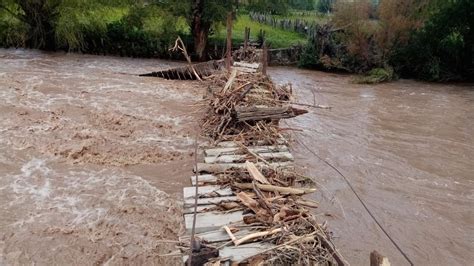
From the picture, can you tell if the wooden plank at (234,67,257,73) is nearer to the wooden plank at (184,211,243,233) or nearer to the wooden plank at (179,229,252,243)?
the wooden plank at (184,211,243,233)

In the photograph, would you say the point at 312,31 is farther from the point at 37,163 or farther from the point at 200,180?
the point at 200,180

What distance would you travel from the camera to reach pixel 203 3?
1864cm

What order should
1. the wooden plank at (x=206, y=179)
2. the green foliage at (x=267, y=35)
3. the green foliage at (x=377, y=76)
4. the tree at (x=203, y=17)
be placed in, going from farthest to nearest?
the green foliage at (x=267, y=35)
the tree at (x=203, y=17)
the green foliage at (x=377, y=76)
the wooden plank at (x=206, y=179)

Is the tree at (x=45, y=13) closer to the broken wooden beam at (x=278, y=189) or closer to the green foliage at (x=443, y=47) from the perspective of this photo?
the green foliage at (x=443, y=47)

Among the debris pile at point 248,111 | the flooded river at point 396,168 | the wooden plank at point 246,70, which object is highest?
the wooden plank at point 246,70

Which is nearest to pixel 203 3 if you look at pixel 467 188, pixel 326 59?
pixel 326 59

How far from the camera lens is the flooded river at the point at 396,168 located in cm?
625

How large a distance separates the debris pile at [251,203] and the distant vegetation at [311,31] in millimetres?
11828

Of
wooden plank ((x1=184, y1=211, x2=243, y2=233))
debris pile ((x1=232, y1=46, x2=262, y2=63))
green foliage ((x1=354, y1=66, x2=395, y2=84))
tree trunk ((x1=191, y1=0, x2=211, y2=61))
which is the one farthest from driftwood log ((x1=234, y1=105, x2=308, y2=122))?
tree trunk ((x1=191, y1=0, x2=211, y2=61))

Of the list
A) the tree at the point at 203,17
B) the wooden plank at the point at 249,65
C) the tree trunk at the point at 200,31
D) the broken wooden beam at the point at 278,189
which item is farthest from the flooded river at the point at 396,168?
the tree trunk at the point at 200,31

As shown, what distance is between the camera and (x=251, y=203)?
3963mm

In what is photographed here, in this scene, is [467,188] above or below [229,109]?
below

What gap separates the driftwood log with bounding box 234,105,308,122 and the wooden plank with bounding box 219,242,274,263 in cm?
324

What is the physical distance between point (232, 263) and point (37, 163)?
19.2ft
